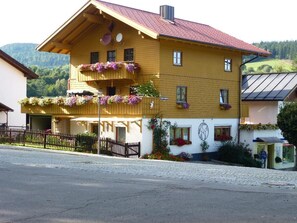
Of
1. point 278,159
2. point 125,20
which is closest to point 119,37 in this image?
point 125,20

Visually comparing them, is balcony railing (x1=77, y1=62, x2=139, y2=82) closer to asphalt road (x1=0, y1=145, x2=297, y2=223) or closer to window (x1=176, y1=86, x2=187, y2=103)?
window (x1=176, y1=86, x2=187, y2=103)

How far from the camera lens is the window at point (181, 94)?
33281 millimetres

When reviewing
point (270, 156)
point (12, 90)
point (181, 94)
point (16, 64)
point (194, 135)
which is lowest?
point (270, 156)

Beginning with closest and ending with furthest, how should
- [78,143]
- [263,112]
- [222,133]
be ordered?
1. [78,143]
2. [222,133]
3. [263,112]

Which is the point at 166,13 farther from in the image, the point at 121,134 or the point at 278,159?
the point at 278,159

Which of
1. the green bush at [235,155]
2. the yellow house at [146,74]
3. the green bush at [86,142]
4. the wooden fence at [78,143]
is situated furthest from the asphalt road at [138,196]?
the green bush at [235,155]

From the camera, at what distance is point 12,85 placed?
157ft

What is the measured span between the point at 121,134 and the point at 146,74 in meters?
4.12

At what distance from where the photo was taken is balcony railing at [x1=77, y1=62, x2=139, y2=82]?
31984mm

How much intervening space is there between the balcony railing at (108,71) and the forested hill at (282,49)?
99886 millimetres

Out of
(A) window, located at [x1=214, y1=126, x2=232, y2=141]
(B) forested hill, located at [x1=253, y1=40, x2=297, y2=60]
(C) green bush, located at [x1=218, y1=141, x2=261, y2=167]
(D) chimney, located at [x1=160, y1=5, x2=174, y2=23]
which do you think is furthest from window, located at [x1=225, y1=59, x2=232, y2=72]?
(B) forested hill, located at [x1=253, y1=40, x2=297, y2=60]

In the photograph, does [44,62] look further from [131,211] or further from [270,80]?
[131,211]

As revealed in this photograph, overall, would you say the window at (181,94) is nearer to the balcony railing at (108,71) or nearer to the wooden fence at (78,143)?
the balcony railing at (108,71)

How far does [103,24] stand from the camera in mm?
35438
